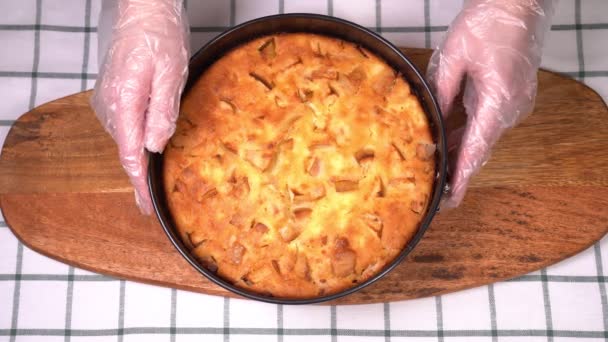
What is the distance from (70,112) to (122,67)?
1.38 feet

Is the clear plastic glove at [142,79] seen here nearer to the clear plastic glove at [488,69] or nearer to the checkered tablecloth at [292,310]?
the checkered tablecloth at [292,310]

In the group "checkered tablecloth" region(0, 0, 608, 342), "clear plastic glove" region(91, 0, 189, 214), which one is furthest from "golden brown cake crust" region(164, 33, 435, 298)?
"checkered tablecloth" region(0, 0, 608, 342)

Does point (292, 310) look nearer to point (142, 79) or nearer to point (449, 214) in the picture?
point (449, 214)

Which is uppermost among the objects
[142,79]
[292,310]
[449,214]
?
[142,79]

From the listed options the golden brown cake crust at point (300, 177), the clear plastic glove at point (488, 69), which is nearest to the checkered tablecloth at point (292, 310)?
the clear plastic glove at point (488, 69)

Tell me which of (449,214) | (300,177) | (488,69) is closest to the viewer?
(300,177)

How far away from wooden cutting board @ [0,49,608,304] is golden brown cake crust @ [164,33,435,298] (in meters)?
0.35

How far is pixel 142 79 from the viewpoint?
2.09m

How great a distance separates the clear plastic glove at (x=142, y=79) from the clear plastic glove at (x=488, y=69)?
0.87 metres

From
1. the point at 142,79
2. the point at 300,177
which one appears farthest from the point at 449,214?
the point at 142,79

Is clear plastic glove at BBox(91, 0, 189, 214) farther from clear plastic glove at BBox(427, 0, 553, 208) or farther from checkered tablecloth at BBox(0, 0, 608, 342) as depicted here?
clear plastic glove at BBox(427, 0, 553, 208)

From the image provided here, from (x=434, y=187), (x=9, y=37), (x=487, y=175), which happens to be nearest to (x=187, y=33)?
(x=9, y=37)

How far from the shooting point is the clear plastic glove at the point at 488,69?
7.00 ft

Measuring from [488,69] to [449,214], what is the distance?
20.7 inches
